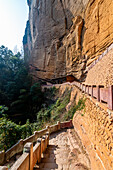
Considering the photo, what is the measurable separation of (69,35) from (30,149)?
17.5 meters

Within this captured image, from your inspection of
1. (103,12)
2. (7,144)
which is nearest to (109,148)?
(7,144)

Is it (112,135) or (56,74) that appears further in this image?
(56,74)

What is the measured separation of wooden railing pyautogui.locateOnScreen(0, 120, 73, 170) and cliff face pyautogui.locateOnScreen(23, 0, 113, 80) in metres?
10.1

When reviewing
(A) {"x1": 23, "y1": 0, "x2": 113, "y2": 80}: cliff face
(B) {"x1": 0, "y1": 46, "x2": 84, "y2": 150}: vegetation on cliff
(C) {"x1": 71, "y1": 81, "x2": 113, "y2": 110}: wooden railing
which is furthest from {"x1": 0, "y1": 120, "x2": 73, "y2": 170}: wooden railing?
(A) {"x1": 23, "y1": 0, "x2": 113, "y2": 80}: cliff face

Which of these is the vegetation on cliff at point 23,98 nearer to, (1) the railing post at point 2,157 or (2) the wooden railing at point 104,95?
(1) the railing post at point 2,157

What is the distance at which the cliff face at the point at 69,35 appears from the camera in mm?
9812

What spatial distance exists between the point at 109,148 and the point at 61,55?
17239 mm

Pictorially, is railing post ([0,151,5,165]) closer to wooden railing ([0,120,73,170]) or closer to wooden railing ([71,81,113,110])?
wooden railing ([0,120,73,170])

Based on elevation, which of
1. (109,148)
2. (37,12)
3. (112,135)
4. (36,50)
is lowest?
(109,148)

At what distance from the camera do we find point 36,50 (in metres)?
21.8

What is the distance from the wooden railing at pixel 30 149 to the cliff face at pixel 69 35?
397 inches

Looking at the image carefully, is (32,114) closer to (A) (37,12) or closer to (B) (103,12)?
(B) (103,12)

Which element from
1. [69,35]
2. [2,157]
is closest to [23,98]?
[2,157]

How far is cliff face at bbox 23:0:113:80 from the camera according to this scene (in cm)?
981
